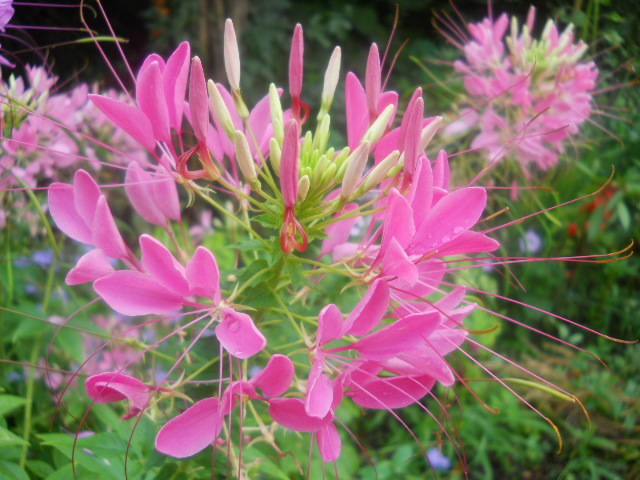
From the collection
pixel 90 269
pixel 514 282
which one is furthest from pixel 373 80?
pixel 514 282

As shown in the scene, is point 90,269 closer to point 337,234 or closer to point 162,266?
point 162,266

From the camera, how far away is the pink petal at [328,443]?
2.46 ft

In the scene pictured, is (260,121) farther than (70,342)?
No

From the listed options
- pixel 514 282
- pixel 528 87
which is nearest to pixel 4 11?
pixel 528 87

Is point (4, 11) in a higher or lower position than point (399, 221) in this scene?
higher

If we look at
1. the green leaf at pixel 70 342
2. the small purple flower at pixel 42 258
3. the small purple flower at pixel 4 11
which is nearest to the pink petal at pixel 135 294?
the small purple flower at pixel 4 11

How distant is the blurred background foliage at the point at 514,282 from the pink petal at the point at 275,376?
0.80 ft

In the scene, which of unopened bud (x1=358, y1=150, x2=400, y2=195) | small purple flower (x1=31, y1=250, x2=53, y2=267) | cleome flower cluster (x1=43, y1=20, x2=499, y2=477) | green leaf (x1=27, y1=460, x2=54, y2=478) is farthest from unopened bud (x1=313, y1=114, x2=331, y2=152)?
small purple flower (x1=31, y1=250, x2=53, y2=267)

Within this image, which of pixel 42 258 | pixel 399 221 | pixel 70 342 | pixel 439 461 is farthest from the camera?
pixel 439 461

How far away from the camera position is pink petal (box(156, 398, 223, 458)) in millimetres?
687

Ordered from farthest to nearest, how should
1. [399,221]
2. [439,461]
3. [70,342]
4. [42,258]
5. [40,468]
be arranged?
1. [439,461]
2. [42,258]
3. [70,342]
4. [40,468]
5. [399,221]

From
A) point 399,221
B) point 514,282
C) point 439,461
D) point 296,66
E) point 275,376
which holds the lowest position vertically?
point 439,461

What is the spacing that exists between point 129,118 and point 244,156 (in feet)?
0.52

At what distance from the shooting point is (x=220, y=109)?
775 mm
